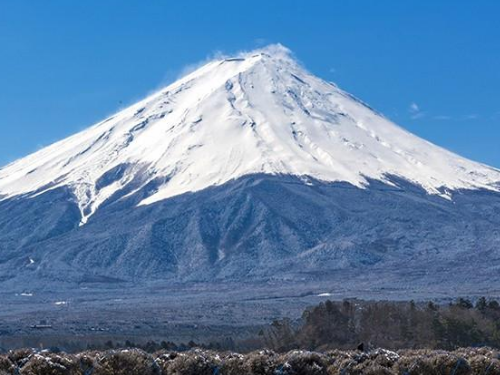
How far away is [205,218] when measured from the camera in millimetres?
177000

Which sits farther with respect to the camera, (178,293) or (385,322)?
(178,293)

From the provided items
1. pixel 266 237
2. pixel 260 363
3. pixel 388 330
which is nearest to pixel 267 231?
pixel 266 237

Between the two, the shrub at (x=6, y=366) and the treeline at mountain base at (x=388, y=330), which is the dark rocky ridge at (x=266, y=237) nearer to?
the treeline at mountain base at (x=388, y=330)

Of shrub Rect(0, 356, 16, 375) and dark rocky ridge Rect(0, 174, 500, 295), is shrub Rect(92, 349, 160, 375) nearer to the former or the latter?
shrub Rect(0, 356, 16, 375)

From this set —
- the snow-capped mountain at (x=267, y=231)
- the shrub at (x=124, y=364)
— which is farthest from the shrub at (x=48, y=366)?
the snow-capped mountain at (x=267, y=231)

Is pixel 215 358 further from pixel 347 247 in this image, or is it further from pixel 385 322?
pixel 347 247

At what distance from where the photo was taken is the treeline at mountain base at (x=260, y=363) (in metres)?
20.8

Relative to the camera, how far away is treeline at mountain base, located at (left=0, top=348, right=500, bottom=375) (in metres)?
20.8

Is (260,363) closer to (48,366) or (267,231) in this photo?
(48,366)

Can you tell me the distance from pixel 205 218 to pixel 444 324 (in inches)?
5174

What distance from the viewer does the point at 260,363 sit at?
70.1 ft

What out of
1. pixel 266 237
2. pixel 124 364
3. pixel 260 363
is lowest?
pixel 260 363

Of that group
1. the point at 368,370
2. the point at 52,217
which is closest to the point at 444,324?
the point at 368,370

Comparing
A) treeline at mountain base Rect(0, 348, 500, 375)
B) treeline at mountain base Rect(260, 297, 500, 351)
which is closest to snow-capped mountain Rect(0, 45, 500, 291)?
treeline at mountain base Rect(260, 297, 500, 351)
